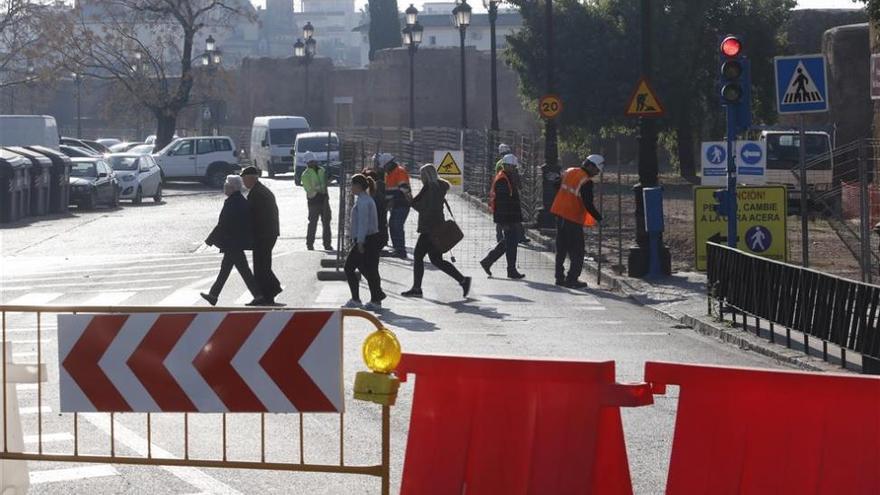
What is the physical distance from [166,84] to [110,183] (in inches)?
997

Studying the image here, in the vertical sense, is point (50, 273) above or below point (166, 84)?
below

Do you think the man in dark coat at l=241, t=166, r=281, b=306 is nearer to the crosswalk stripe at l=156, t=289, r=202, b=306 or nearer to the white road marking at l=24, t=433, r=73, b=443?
the crosswalk stripe at l=156, t=289, r=202, b=306

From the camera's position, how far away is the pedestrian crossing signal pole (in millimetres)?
17625

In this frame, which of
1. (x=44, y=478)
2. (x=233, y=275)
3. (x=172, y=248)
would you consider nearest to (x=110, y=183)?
(x=172, y=248)

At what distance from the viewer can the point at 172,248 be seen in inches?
1128

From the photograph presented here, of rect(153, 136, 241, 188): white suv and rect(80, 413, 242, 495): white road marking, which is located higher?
rect(153, 136, 241, 188): white suv

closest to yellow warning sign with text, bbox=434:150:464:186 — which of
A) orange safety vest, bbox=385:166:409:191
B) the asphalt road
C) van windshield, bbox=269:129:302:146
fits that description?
the asphalt road

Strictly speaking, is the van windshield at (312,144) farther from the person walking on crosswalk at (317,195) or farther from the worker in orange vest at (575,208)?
the worker in orange vest at (575,208)

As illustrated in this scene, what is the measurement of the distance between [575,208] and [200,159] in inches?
1399

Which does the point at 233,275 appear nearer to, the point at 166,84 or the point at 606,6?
the point at 606,6

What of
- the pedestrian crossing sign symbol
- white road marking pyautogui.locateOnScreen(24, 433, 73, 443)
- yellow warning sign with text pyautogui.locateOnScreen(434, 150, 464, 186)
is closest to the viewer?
white road marking pyautogui.locateOnScreen(24, 433, 73, 443)

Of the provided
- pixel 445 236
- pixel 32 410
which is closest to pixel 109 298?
pixel 445 236

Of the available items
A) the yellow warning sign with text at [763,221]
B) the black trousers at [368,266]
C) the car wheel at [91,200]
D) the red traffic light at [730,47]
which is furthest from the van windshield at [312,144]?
the red traffic light at [730,47]

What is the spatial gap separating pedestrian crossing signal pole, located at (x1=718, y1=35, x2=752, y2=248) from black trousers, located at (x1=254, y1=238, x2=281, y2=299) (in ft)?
17.8
